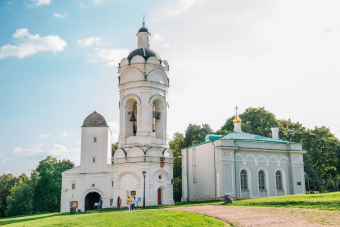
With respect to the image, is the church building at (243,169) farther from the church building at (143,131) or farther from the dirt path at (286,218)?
the dirt path at (286,218)

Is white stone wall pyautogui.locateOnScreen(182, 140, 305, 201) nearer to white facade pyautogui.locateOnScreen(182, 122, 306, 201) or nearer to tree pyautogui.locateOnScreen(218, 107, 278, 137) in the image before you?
white facade pyautogui.locateOnScreen(182, 122, 306, 201)

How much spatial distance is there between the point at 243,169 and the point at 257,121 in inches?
729

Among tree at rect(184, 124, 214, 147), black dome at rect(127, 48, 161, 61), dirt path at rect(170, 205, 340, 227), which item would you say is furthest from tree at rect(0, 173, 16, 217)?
dirt path at rect(170, 205, 340, 227)

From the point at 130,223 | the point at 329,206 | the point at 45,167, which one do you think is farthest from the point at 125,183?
the point at 45,167

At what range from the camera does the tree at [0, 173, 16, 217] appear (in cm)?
6803

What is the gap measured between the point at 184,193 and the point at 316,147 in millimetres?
21463

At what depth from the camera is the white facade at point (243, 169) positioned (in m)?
29.3

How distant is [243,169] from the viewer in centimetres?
3028

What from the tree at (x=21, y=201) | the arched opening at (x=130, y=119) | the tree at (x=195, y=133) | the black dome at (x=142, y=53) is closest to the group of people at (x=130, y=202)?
the arched opening at (x=130, y=119)

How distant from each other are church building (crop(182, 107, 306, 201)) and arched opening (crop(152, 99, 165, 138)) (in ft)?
16.5

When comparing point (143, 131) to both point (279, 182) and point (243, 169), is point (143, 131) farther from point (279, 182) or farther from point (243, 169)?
point (279, 182)

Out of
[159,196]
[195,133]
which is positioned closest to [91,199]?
[159,196]

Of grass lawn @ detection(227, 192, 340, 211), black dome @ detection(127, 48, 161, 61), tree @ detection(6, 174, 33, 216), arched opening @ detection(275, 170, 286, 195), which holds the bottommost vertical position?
tree @ detection(6, 174, 33, 216)

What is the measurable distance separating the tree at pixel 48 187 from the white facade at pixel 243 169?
2336 cm
